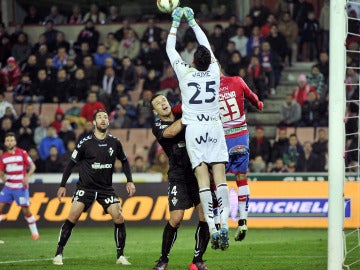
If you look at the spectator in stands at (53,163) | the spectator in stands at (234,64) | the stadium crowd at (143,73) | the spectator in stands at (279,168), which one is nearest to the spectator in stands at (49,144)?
the stadium crowd at (143,73)

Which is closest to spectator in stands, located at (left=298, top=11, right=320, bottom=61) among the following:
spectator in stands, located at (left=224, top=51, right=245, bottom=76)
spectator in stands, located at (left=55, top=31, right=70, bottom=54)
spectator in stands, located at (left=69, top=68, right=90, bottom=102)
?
spectator in stands, located at (left=224, top=51, right=245, bottom=76)

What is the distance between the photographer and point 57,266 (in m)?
13.9

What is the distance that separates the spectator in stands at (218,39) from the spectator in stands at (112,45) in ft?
10.0

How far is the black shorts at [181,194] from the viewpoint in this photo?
41.3 feet

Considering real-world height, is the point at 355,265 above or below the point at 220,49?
below

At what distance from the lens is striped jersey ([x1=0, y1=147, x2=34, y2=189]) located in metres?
19.9

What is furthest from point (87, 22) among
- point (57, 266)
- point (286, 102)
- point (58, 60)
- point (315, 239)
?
point (57, 266)

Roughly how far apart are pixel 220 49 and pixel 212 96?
15.7 metres

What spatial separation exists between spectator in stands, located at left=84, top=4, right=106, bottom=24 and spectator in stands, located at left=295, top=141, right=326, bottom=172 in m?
9.36

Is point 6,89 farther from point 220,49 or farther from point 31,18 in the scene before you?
point 220,49

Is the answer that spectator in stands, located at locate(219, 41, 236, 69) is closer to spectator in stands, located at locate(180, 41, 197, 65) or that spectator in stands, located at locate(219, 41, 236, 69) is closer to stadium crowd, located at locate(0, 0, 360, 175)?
stadium crowd, located at locate(0, 0, 360, 175)

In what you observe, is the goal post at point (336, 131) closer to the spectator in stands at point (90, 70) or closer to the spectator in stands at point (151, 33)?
the spectator in stands at point (90, 70)

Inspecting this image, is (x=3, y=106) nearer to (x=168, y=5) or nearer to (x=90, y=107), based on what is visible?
(x=90, y=107)

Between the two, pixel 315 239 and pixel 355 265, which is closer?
pixel 355 265
